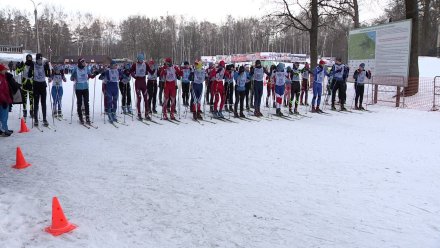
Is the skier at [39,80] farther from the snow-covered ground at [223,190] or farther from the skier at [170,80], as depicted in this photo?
the skier at [170,80]

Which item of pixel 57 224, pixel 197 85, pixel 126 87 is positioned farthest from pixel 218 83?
pixel 57 224

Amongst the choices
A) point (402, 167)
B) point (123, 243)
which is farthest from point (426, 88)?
point (123, 243)

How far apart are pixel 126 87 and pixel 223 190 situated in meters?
8.84

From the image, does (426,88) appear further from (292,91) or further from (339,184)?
(339,184)

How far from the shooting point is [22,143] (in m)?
8.40

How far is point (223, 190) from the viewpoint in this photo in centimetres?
532

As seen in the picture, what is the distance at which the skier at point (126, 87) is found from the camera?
12.8m

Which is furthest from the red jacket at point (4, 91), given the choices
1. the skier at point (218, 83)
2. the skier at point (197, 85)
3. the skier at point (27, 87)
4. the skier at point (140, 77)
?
the skier at point (218, 83)

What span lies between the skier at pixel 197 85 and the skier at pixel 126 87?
2173mm

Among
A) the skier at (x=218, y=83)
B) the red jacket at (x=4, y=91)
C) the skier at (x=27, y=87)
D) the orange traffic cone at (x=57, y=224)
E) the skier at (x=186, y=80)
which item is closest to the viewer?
the orange traffic cone at (x=57, y=224)

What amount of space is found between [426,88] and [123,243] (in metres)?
18.9

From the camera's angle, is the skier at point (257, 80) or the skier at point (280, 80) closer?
the skier at point (257, 80)

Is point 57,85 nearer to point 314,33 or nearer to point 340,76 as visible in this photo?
point 340,76

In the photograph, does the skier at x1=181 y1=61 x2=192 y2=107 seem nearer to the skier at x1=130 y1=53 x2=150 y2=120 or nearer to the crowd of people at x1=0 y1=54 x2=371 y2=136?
the crowd of people at x1=0 y1=54 x2=371 y2=136
